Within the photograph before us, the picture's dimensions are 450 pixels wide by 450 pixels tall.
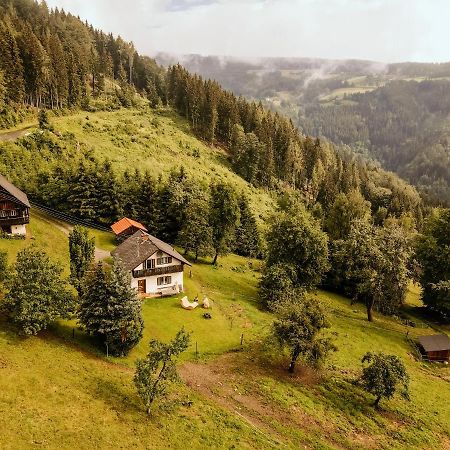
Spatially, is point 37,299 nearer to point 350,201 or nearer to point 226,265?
point 226,265

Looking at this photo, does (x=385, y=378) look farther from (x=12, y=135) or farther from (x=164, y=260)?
(x=12, y=135)

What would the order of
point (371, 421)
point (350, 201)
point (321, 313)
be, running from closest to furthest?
point (371, 421) → point (321, 313) → point (350, 201)

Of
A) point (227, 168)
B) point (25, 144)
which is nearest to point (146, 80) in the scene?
point (227, 168)

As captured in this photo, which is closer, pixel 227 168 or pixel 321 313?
pixel 321 313

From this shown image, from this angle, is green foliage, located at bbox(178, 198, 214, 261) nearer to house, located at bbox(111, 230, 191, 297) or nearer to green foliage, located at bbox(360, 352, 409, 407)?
house, located at bbox(111, 230, 191, 297)

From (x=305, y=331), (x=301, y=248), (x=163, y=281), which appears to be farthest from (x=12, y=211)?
(x=305, y=331)
